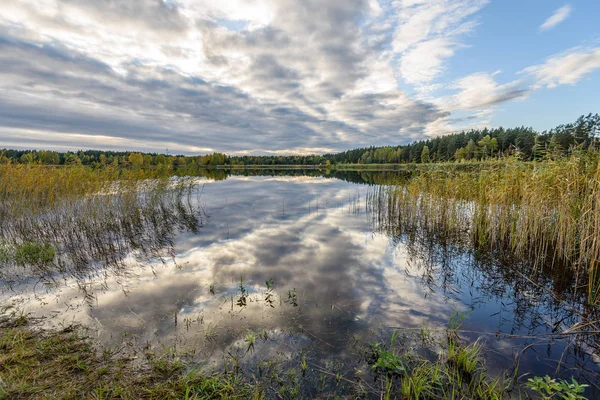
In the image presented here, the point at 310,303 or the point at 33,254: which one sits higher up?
the point at 33,254

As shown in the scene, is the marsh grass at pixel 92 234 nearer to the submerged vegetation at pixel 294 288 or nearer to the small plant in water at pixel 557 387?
the submerged vegetation at pixel 294 288

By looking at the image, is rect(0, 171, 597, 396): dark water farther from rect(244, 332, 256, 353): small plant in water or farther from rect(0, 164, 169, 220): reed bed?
rect(0, 164, 169, 220): reed bed

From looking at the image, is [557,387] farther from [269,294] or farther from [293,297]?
[269,294]

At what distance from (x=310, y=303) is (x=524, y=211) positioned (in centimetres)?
850

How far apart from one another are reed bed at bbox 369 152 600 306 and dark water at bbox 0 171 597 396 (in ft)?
4.19

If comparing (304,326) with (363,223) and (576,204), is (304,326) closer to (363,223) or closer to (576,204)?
(576,204)

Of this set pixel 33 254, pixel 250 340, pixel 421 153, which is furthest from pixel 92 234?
pixel 421 153

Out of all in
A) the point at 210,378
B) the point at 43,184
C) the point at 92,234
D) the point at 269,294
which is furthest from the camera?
the point at 43,184

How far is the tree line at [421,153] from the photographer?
1070 centimetres

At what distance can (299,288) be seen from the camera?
6.82m

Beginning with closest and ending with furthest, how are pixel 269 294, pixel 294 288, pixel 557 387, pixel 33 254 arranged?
pixel 557 387 → pixel 269 294 → pixel 294 288 → pixel 33 254

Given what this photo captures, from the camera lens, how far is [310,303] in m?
6.02

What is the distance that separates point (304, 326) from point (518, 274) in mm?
7117

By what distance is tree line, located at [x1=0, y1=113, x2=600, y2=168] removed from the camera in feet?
35.1
